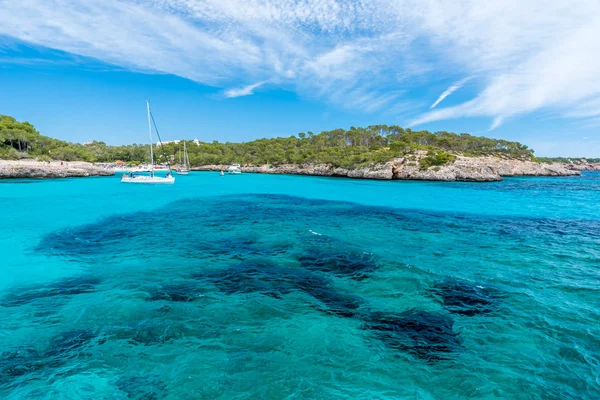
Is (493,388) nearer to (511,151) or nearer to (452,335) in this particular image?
(452,335)

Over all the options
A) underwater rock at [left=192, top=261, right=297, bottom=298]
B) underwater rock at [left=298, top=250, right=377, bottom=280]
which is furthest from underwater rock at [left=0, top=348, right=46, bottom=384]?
underwater rock at [left=298, top=250, right=377, bottom=280]

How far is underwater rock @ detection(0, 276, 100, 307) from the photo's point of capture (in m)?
9.73

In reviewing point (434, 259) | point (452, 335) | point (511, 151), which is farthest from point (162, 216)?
point (511, 151)

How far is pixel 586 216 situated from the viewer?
2758cm

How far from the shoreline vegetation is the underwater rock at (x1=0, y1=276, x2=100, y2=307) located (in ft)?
243

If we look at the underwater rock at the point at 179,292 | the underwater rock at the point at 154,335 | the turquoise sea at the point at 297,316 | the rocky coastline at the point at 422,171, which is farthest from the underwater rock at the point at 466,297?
the rocky coastline at the point at 422,171

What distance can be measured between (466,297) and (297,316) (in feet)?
20.1

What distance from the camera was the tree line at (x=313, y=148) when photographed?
305 feet

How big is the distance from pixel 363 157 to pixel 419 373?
92.3m

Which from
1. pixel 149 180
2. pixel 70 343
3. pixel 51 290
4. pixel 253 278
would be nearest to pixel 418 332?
pixel 253 278

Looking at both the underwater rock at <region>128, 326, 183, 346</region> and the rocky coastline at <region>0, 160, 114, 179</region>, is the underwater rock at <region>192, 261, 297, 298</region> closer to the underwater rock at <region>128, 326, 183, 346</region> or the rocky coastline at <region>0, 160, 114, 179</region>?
the underwater rock at <region>128, 326, 183, 346</region>

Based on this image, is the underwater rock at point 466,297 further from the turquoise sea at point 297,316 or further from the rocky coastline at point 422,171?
Result: the rocky coastline at point 422,171

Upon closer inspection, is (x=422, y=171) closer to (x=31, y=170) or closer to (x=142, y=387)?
(x=142, y=387)

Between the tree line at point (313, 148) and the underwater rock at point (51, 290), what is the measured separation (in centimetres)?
8535
